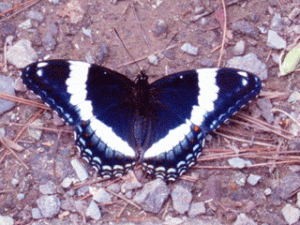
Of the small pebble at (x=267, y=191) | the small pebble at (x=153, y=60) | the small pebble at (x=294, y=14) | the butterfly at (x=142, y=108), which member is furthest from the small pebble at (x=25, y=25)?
the small pebble at (x=267, y=191)

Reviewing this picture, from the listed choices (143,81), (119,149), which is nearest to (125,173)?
(119,149)

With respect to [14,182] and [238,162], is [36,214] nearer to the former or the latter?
[14,182]

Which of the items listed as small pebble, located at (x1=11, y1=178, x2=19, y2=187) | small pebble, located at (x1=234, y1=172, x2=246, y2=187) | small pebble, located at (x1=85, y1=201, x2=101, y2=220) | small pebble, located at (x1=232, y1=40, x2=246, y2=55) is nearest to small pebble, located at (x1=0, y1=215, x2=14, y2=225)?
small pebble, located at (x1=11, y1=178, x2=19, y2=187)

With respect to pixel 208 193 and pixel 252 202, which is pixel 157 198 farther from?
pixel 252 202

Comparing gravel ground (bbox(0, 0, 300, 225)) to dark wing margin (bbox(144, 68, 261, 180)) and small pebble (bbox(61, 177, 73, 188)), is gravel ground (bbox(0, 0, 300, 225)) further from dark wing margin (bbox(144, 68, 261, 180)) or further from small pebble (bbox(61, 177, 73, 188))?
dark wing margin (bbox(144, 68, 261, 180))

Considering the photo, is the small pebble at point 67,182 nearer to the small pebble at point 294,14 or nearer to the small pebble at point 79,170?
the small pebble at point 79,170

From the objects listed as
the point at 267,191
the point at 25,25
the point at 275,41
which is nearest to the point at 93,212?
the point at 267,191
